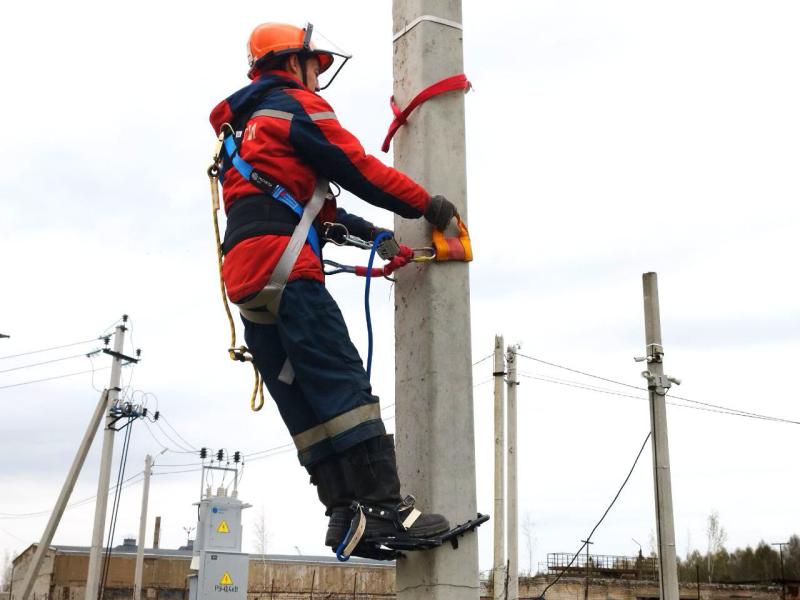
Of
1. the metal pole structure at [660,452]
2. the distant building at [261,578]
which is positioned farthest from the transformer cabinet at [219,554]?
the distant building at [261,578]

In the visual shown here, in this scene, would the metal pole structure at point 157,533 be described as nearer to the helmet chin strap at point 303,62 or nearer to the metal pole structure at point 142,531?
the metal pole structure at point 142,531

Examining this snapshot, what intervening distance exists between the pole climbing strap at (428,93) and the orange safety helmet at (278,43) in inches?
13.4

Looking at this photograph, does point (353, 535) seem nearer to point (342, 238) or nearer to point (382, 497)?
point (382, 497)

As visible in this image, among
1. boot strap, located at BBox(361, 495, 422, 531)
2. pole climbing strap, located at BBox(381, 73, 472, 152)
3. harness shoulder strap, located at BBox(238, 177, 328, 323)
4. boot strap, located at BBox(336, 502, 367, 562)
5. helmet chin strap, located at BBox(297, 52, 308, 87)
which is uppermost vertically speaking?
helmet chin strap, located at BBox(297, 52, 308, 87)

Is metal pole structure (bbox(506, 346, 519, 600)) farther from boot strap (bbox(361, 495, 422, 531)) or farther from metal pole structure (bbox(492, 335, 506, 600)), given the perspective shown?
boot strap (bbox(361, 495, 422, 531))

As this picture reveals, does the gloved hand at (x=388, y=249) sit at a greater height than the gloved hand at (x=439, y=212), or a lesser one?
lesser

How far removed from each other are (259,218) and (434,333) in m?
0.70

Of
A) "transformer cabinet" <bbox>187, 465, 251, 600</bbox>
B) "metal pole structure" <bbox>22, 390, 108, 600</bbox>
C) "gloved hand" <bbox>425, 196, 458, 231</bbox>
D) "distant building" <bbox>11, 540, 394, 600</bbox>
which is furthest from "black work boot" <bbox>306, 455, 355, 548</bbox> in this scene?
"distant building" <bbox>11, 540, 394, 600</bbox>

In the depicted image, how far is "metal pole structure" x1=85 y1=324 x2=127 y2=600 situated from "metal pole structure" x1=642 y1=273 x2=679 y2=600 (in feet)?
46.6

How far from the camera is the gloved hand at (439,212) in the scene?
3393 millimetres

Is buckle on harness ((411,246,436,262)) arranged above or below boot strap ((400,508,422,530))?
above

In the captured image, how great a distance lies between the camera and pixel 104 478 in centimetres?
2366

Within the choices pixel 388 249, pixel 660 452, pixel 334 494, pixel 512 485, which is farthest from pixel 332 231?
pixel 512 485

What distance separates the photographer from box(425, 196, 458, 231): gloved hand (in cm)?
339
